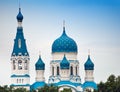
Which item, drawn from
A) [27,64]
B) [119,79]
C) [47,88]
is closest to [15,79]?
[27,64]

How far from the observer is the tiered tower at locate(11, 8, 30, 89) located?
4471 inches

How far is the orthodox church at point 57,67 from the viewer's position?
A: 113688mm

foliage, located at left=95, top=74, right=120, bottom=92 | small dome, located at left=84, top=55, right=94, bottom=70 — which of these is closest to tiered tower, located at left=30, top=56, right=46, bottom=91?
small dome, located at left=84, top=55, right=94, bottom=70

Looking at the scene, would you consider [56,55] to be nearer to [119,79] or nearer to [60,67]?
[60,67]

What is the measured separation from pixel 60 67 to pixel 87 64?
9.80 ft

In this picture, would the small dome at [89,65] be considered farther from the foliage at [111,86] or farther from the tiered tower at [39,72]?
the foliage at [111,86]

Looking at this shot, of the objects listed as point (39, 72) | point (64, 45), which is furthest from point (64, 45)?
point (39, 72)

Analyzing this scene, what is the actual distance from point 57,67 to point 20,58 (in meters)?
4.41

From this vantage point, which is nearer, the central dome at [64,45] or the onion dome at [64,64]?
the onion dome at [64,64]

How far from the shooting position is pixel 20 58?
373ft

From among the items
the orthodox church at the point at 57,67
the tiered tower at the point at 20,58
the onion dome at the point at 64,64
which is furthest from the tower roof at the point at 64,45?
the tiered tower at the point at 20,58

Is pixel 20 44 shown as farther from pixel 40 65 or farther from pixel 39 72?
pixel 39 72

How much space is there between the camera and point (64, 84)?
373ft

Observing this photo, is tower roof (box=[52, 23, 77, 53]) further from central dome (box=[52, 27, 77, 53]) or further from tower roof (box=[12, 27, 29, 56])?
tower roof (box=[12, 27, 29, 56])
